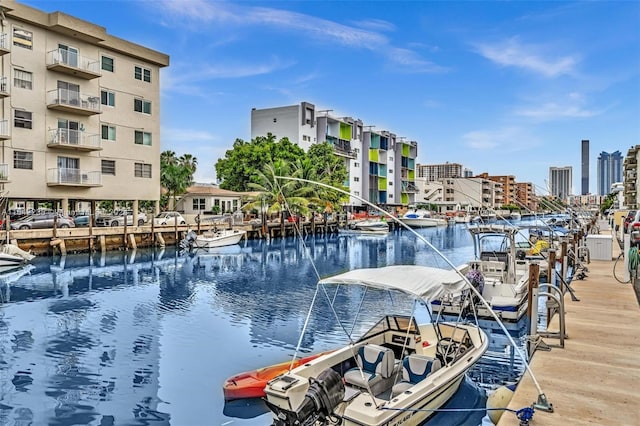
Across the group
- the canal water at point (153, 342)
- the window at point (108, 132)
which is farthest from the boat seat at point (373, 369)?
the window at point (108, 132)

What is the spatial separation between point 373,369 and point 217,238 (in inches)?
1449

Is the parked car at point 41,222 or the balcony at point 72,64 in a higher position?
the balcony at point 72,64

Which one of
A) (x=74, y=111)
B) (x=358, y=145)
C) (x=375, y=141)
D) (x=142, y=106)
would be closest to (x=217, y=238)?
(x=142, y=106)

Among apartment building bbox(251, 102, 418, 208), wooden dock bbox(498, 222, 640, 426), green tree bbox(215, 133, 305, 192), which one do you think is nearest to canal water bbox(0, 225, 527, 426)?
wooden dock bbox(498, 222, 640, 426)

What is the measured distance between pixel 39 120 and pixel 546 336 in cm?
3820

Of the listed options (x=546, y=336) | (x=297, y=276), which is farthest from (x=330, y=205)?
(x=546, y=336)

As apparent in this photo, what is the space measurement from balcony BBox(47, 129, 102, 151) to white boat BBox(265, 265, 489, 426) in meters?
34.2

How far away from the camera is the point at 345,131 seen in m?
88.5

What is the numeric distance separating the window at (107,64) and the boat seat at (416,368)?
3964 centimetres

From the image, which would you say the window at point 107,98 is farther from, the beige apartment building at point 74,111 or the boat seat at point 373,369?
the boat seat at point 373,369

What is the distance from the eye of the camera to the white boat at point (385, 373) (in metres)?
7.16

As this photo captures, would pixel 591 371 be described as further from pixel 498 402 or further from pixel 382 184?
pixel 382 184

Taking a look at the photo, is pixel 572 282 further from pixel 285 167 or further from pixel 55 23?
pixel 285 167

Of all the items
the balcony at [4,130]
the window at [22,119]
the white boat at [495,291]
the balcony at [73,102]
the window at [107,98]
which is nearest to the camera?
the white boat at [495,291]
